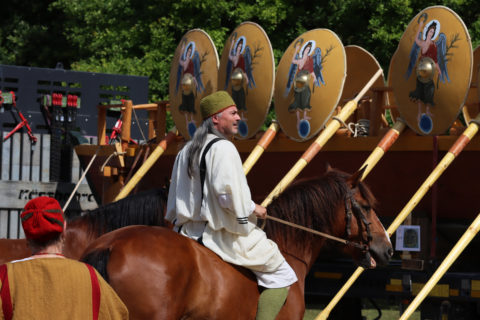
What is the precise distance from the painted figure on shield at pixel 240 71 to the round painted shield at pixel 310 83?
1.00 ft

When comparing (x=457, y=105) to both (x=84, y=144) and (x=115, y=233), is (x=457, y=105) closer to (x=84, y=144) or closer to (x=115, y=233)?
(x=115, y=233)

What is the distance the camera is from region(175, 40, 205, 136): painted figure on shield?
974 centimetres

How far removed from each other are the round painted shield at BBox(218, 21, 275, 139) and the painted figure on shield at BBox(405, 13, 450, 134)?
4.68ft

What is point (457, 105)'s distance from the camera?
7.49 meters

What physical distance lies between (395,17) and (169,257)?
42.3 feet

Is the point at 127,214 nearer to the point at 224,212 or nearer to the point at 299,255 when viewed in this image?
the point at 299,255

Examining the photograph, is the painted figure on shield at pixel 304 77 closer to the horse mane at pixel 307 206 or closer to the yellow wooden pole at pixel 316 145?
the yellow wooden pole at pixel 316 145

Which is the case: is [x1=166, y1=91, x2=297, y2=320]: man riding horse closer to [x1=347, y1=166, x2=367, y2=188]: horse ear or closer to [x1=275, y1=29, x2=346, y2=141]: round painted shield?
[x1=347, y1=166, x2=367, y2=188]: horse ear

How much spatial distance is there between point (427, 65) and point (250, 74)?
1901 millimetres

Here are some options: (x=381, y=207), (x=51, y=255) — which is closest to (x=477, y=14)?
(x=381, y=207)

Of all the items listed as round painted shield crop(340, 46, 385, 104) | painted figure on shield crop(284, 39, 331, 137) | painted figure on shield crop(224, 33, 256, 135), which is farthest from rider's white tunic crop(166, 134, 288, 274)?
round painted shield crop(340, 46, 385, 104)

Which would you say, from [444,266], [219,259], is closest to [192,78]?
[444,266]

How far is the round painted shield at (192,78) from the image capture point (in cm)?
961

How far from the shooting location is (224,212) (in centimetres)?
527
